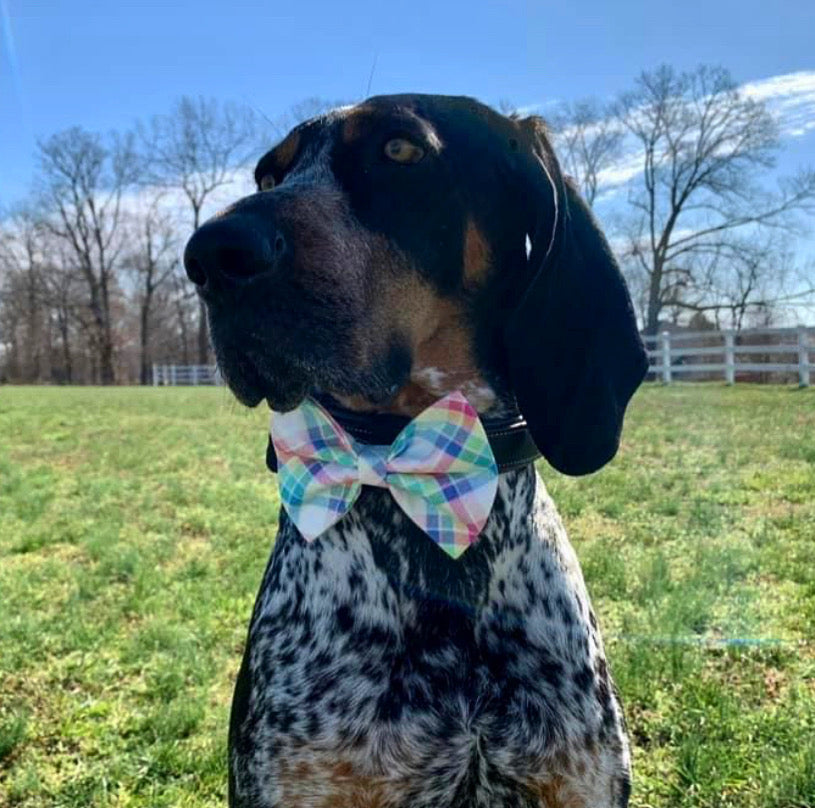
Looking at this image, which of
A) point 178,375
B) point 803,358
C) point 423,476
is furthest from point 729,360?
point 178,375

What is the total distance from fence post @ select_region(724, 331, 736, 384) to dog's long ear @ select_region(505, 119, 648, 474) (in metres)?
20.4

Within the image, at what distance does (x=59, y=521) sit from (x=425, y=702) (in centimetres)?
618

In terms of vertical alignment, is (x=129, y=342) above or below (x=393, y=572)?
above

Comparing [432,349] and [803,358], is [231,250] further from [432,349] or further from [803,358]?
[803,358]

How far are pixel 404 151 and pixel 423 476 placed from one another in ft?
2.69

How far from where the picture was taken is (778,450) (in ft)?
31.8

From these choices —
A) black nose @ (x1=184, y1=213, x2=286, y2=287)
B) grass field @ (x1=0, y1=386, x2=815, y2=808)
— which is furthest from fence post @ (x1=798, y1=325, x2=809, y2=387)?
black nose @ (x1=184, y1=213, x2=286, y2=287)

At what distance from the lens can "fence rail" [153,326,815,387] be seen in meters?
19.3

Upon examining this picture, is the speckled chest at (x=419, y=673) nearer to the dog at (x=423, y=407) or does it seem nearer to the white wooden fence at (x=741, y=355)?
the dog at (x=423, y=407)

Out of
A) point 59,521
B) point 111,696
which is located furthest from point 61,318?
point 111,696

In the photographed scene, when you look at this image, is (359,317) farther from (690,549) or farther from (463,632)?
(690,549)

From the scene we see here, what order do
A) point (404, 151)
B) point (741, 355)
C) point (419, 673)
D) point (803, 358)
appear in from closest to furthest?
1. point (419, 673)
2. point (404, 151)
3. point (803, 358)
4. point (741, 355)

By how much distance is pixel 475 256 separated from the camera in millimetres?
2344

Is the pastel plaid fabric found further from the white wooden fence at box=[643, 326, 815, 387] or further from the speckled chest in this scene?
the white wooden fence at box=[643, 326, 815, 387]
